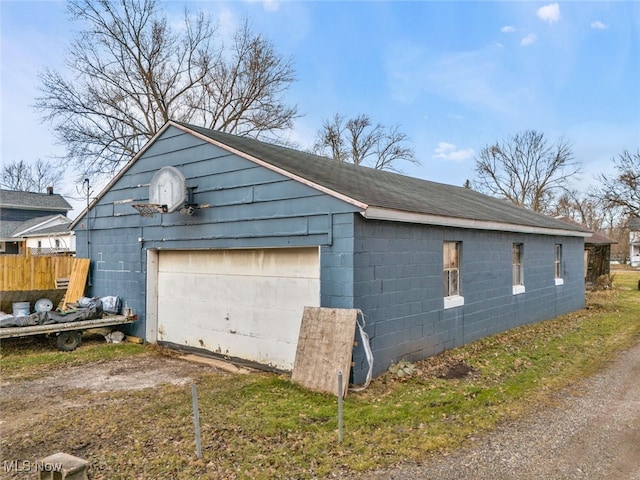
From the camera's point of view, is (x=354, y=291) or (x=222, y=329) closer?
(x=354, y=291)

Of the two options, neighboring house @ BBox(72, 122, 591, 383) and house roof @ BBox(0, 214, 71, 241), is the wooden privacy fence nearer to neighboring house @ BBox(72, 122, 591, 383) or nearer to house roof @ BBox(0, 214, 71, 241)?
neighboring house @ BBox(72, 122, 591, 383)

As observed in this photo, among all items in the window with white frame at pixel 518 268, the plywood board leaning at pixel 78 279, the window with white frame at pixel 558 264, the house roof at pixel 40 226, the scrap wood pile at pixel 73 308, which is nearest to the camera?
the scrap wood pile at pixel 73 308

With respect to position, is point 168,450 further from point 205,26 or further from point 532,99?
point 205,26

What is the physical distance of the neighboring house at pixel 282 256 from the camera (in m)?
6.09

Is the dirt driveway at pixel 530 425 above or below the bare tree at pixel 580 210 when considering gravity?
below

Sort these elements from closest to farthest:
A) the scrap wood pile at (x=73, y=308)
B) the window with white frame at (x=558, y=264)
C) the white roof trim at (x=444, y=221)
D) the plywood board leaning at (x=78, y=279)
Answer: the white roof trim at (x=444, y=221) → the scrap wood pile at (x=73, y=308) → the plywood board leaning at (x=78, y=279) → the window with white frame at (x=558, y=264)

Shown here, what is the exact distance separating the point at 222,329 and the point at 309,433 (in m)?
3.81

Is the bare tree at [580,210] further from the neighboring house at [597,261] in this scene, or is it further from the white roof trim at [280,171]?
the white roof trim at [280,171]

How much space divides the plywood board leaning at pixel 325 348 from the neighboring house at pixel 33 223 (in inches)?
1006

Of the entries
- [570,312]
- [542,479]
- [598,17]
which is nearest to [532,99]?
[598,17]

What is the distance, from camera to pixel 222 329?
7.71 m

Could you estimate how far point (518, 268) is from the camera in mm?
10539

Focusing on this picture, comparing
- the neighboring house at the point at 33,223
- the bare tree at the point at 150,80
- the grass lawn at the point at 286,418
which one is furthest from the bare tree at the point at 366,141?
the grass lawn at the point at 286,418

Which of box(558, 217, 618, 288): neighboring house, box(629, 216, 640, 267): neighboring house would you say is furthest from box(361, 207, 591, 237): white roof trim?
box(629, 216, 640, 267): neighboring house
